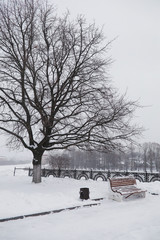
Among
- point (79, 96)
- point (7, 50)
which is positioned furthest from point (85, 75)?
point (7, 50)

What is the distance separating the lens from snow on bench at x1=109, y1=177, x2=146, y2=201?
845 centimetres

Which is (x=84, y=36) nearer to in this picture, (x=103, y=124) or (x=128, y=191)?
(x=103, y=124)

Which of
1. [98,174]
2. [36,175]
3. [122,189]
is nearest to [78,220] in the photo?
[122,189]

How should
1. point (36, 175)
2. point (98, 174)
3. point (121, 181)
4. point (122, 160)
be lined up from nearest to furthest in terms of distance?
point (121, 181) < point (36, 175) < point (98, 174) < point (122, 160)

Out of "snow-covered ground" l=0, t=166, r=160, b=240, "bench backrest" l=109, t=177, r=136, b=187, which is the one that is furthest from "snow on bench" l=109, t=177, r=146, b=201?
"snow-covered ground" l=0, t=166, r=160, b=240

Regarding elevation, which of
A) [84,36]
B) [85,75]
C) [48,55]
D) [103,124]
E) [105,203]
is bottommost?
[105,203]

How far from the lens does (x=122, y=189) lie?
30.2 feet

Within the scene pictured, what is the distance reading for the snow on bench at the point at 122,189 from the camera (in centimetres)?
845

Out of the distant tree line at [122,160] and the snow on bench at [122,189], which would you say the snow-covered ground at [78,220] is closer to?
the snow on bench at [122,189]

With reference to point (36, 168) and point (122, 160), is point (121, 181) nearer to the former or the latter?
point (36, 168)

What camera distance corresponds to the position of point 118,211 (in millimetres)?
6715

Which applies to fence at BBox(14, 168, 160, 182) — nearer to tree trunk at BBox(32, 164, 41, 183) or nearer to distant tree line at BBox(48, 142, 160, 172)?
tree trunk at BBox(32, 164, 41, 183)

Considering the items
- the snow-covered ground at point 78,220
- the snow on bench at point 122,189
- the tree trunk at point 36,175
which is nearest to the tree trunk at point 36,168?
the tree trunk at point 36,175

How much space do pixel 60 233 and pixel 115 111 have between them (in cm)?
789
